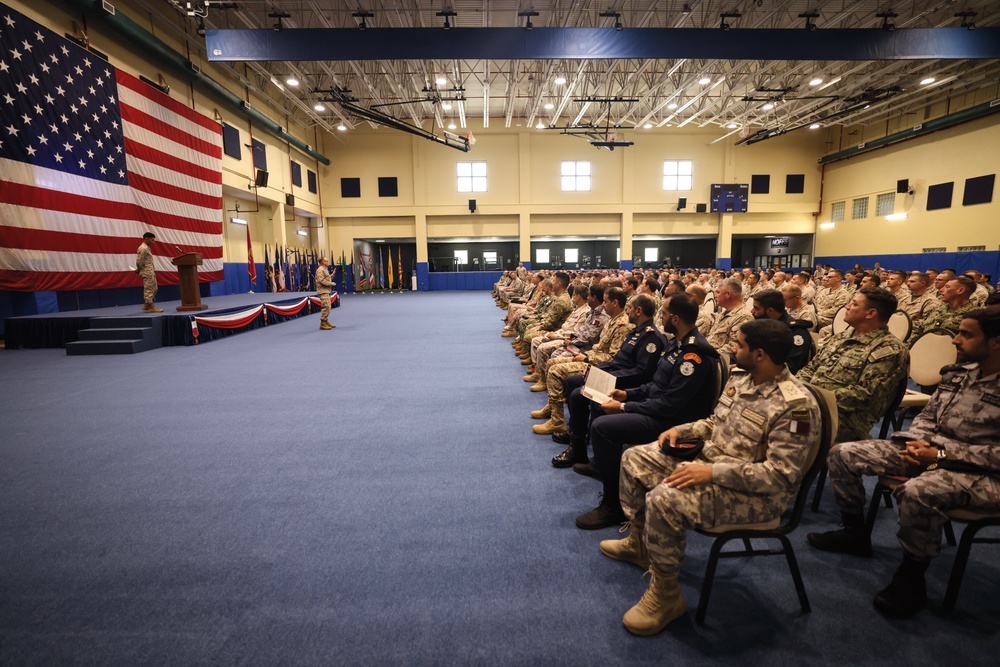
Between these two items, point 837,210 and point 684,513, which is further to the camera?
point 837,210

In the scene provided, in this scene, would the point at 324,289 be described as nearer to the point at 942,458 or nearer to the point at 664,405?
the point at 664,405

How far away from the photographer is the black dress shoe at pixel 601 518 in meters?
2.26

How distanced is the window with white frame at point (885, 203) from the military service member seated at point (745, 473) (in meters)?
20.6

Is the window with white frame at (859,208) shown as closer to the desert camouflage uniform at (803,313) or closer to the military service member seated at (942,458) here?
the desert camouflage uniform at (803,313)

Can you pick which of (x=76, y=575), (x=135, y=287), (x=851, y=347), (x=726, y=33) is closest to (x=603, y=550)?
(x=851, y=347)

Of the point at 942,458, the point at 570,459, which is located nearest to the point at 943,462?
the point at 942,458

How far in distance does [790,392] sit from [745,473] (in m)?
0.33

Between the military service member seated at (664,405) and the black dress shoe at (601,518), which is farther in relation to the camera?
the black dress shoe at (601,518)

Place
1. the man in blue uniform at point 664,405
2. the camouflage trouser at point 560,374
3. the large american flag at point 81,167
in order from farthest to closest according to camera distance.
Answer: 1. the large american flag at point 81,167
2. the camouflage trouser at point 560,374
3. the man in blue uniform at point 664,405

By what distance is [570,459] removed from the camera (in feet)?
9.73

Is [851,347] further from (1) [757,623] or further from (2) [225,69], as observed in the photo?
(2) [225,69]

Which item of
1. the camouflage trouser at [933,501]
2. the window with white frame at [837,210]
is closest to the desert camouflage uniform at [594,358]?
Result: the camouflage trouser at [933,501]

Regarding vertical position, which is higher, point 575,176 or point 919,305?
point 575,176

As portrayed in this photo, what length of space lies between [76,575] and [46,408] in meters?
3.35
